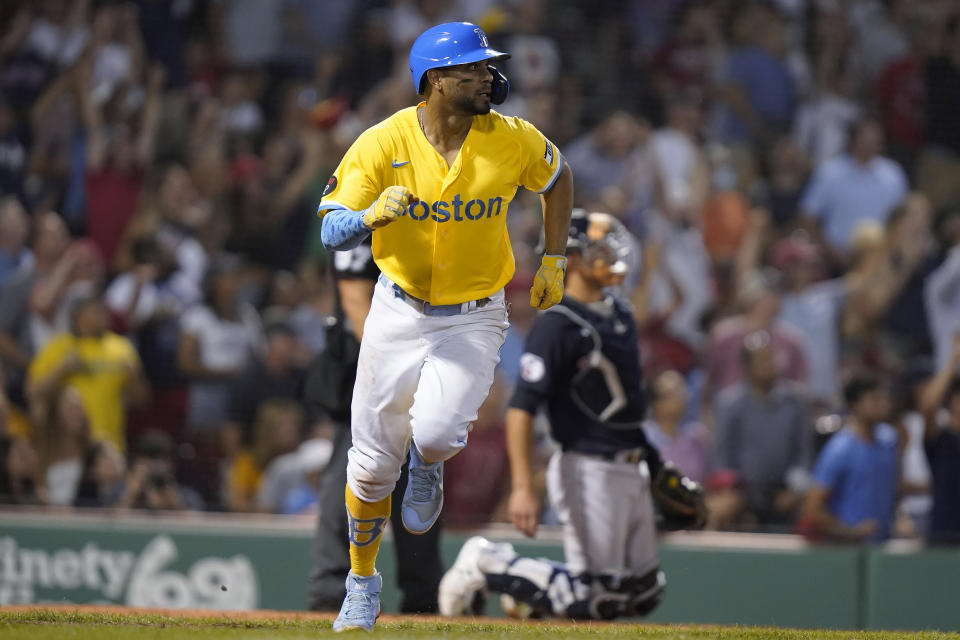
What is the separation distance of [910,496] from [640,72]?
4178 mm

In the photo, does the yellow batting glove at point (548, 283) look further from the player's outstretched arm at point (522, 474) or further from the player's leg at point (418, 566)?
the player's leg at point (418, 566)

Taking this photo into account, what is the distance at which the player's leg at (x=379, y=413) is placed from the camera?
420cm

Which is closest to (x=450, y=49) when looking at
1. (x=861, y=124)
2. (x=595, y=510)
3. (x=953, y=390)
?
(x=595, y=510)

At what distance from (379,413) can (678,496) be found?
5.81 ft

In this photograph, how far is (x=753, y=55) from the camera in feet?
34.9

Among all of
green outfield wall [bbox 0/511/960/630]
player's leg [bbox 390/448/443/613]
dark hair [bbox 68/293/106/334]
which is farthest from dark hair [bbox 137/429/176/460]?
player's leg [bbox 390/448/443/613]

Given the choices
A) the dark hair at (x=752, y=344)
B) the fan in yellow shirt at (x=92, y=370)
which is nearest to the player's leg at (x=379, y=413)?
the fan in yellow shirt at (x=92, y=370)

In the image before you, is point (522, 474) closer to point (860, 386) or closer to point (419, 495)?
point (419, 495)

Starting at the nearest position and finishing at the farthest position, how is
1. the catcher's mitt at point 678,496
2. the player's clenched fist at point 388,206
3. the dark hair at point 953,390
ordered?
the player's clenched fist at point 388,206 < the catcher's mitt at point 678,496 < the dark hair at point 953,390

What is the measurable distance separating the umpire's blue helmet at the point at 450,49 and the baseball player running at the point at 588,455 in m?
1.39

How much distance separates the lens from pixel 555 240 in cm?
438

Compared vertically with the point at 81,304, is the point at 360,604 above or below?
below

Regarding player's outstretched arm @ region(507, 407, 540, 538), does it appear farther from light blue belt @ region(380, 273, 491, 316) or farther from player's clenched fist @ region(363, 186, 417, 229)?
player's clenched fist @ region(363, 186, 417, 229)

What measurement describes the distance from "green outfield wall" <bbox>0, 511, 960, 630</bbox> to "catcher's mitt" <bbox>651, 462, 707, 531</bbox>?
1596 millimetres
